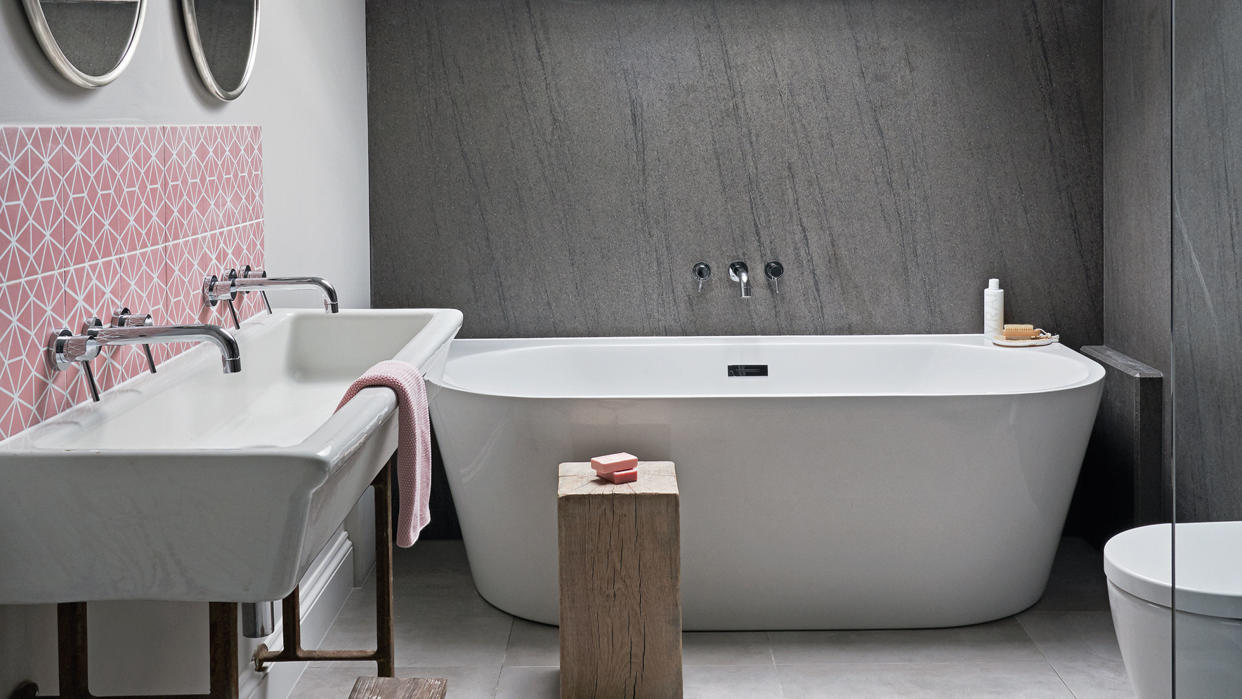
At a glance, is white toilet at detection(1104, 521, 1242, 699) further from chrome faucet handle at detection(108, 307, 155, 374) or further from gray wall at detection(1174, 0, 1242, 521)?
chrome faucet handle at detection(108, 307, 155, 374)

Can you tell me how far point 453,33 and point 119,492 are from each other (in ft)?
9.68

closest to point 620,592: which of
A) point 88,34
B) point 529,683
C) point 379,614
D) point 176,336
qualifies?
point 529,683

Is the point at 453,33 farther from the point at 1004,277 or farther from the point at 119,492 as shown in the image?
the point at 119,492

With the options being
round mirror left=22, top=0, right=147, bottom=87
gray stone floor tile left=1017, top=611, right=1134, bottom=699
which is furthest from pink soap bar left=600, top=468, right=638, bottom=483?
round mirror left=22, top=0, right=147, bottom=87

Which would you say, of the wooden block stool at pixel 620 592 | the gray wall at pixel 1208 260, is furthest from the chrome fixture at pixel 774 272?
the gray wall at pixel 1208 260

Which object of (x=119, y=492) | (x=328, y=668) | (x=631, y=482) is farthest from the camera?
(x=328, y=668)

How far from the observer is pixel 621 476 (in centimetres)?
294

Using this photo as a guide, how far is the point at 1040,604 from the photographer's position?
352 centimetres

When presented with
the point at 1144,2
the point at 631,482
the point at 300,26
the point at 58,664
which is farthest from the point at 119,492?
the point at 1144,2

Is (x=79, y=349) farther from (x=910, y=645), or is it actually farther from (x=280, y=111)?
(x=910, y=645)

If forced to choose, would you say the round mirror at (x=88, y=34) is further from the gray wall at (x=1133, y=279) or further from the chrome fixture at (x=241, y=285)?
the gray wall at (x=1133, y=279)

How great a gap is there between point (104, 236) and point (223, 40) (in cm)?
81

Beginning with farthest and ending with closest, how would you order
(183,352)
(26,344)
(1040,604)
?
(1040,604) → (183,352) → (26,344)

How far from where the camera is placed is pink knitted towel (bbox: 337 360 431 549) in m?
1.89
